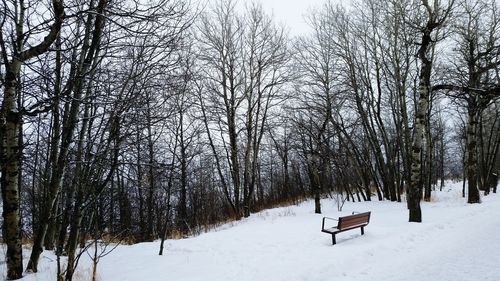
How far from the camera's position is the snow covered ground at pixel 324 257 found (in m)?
6.31

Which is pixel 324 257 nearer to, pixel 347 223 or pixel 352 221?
pixel 347 223

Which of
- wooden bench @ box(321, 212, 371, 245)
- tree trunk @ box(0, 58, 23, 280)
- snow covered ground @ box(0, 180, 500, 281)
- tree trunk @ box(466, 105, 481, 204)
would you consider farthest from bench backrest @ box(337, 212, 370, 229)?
tree trunk @ box(466, 105, 481, 204)

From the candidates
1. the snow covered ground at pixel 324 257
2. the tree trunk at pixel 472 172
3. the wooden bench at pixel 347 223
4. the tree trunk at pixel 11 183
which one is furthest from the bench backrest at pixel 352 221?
the tree trunk at pixel 472 172

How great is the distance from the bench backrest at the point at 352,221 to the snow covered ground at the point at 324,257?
0.43m

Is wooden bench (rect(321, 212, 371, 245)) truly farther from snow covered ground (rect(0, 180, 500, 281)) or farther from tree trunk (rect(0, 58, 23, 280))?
tree trunk (rect(0, 58, 23, 280))

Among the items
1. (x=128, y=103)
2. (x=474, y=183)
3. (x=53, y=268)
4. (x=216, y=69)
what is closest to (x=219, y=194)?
(x=216, y=69)

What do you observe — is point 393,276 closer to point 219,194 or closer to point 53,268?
point 53,268

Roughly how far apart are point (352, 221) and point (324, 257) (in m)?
2.39

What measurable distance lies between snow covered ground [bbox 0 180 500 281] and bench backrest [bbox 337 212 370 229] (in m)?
0.43

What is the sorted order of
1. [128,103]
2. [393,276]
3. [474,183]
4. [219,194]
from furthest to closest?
[219,194]
[474,183]
[128,103]
[393,276]

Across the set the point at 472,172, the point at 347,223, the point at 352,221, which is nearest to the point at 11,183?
the point at 347,223

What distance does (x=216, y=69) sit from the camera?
20.8m

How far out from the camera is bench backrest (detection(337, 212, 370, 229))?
930cm

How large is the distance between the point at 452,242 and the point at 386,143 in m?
13.1
